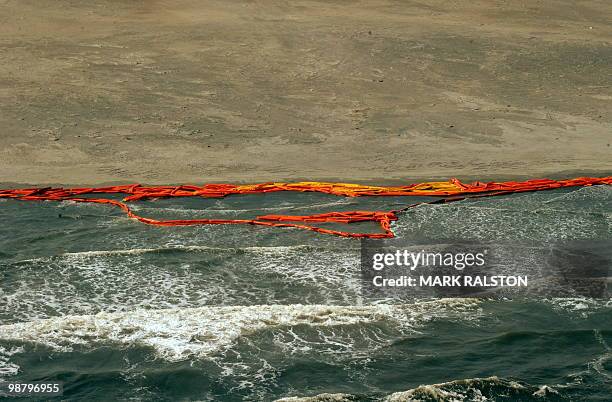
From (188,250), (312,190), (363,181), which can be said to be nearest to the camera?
(188,250)

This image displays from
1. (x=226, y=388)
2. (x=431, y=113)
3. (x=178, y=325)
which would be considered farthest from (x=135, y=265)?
(x=431, y=113)

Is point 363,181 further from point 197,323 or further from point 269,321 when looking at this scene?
point 197,323

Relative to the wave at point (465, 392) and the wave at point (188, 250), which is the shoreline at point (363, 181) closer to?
the wave at point (188, 250)

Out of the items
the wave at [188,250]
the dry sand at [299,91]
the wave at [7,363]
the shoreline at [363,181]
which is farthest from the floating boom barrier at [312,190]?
the wave at [7,363]

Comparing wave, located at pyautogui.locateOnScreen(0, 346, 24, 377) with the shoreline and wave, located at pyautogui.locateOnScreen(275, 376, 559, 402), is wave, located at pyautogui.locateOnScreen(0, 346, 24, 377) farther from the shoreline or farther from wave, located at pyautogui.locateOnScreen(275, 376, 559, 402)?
the shoreline

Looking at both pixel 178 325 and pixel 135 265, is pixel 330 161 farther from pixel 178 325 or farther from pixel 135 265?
pixel 178 325

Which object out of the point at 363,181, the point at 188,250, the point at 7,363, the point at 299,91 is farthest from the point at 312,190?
the point at 7,363

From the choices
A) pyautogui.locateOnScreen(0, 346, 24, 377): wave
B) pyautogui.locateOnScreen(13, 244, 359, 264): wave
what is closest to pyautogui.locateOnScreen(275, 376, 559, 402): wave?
pyautogui.locateOnScreen(0, 346, 24, 377): wave

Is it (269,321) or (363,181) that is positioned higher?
(363,181)
